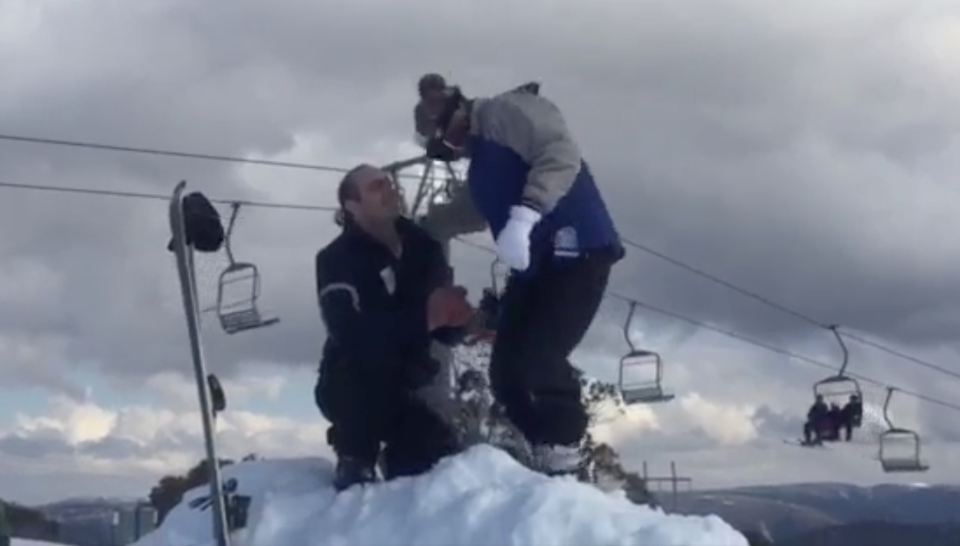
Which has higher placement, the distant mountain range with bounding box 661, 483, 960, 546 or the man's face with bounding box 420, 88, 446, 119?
the man's face with bounding box 420, 88, 446, 119

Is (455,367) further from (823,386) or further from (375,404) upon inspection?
(823,386)

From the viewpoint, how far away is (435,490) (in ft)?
20.2

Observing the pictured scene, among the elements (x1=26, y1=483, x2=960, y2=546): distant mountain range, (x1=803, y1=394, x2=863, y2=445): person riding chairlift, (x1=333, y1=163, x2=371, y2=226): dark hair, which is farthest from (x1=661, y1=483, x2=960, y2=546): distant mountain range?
(x1=803, y1=394, x2=863, y2=445): person riding chairlift

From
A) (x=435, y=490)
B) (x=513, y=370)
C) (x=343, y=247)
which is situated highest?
(x=343, y=247)

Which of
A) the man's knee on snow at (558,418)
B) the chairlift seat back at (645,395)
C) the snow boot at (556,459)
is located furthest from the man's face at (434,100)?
the chairlift seat back at (645,395)

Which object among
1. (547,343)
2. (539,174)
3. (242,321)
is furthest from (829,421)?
(539,174)

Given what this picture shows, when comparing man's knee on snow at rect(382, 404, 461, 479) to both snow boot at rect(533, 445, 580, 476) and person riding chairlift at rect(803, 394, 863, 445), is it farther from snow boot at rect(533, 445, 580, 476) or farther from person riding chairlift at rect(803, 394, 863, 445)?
person riding chairlift at rect(803, 394, 863, 445)

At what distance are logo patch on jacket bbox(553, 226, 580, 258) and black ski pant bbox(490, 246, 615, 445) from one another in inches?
1.1

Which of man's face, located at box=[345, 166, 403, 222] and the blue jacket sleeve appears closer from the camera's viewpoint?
the blue jacket sleeve

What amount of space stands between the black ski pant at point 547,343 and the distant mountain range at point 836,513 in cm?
76

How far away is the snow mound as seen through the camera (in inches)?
224

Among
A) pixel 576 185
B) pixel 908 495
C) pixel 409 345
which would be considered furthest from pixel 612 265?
pixel 908 495

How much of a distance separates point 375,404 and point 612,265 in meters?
0.97

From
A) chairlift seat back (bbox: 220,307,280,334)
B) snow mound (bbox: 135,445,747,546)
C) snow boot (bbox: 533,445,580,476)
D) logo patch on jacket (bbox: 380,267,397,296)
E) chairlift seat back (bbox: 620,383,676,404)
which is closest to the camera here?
snow mound (bbox: 135,445,747,546)
